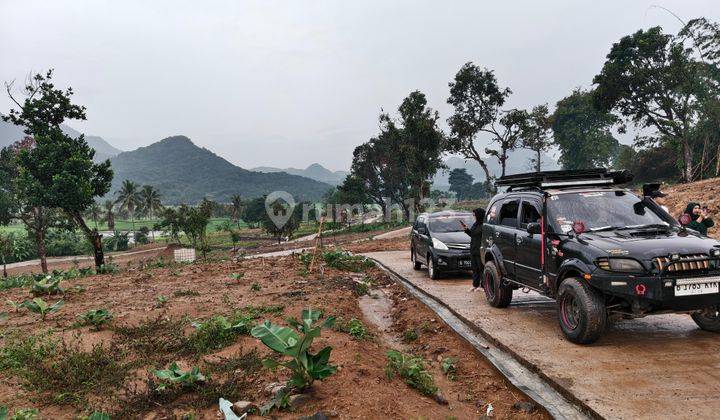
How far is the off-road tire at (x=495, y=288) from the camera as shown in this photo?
7.70 m

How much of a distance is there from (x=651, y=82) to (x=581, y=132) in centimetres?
3504

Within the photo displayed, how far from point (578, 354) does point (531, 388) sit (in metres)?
1.15

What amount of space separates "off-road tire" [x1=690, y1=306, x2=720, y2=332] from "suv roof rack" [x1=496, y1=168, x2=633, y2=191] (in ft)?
7.08

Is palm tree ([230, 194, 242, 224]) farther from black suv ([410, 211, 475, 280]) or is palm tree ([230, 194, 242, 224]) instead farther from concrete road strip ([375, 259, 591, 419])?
concrete road strip ([375, 259, 591, 419])

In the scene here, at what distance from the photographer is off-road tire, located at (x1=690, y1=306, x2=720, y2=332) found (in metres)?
5.47

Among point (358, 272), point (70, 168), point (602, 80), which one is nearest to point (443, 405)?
point (358, 272)

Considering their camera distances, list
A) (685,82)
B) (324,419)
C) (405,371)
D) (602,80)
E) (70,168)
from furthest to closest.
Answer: (602,80) < (685,82) < (70,168) < (405,371) < (324,419)

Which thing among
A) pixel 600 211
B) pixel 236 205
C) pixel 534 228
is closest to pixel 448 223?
pixel 534 228

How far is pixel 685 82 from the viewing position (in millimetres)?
31562

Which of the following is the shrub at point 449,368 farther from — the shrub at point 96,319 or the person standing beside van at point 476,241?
the shrub at point 96,319

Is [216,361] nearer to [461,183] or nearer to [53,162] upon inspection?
[53,162]

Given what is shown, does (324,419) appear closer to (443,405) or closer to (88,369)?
(443,405)

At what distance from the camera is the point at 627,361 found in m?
4.88

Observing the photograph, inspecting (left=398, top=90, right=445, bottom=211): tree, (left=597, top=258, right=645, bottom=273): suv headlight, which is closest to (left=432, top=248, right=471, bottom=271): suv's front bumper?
(left=597, top=258, right=645, bottom=273): suv headlight
